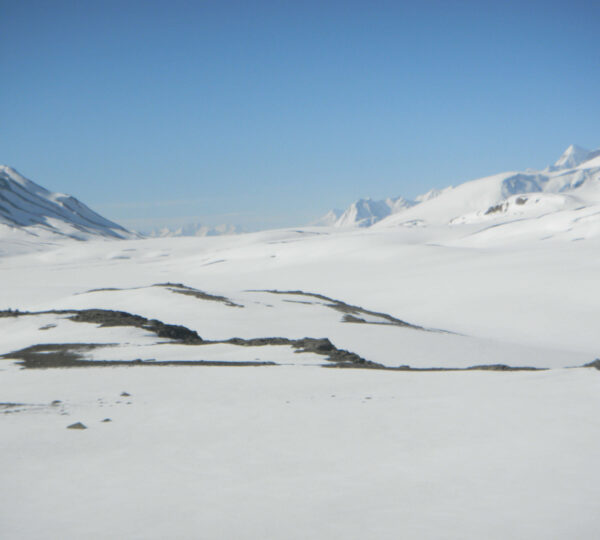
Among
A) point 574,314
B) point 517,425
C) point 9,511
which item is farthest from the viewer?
point 574,314

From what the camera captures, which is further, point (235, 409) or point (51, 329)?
point (51, 329)

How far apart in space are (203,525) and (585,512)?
4.10 meters

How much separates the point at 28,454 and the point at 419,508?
224 inches

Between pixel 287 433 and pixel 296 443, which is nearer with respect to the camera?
pixel 296 443

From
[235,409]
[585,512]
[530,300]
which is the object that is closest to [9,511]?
[235,409]

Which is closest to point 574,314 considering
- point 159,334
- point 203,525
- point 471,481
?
point 159,334

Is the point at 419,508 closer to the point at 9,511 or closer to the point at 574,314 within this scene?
the point at 9,511

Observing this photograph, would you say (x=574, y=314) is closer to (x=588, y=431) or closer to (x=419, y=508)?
(x=588, y=431)

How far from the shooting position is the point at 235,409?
11.9 m

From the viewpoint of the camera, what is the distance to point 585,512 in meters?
6.63

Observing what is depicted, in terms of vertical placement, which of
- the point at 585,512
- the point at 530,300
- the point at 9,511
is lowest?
the point at 9,511

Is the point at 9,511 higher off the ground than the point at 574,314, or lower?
lower

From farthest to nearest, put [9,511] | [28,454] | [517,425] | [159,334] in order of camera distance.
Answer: [159,334] → [517,425] → [28,454] → [9,511]

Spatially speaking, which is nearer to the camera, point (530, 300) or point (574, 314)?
point (574, 314)
